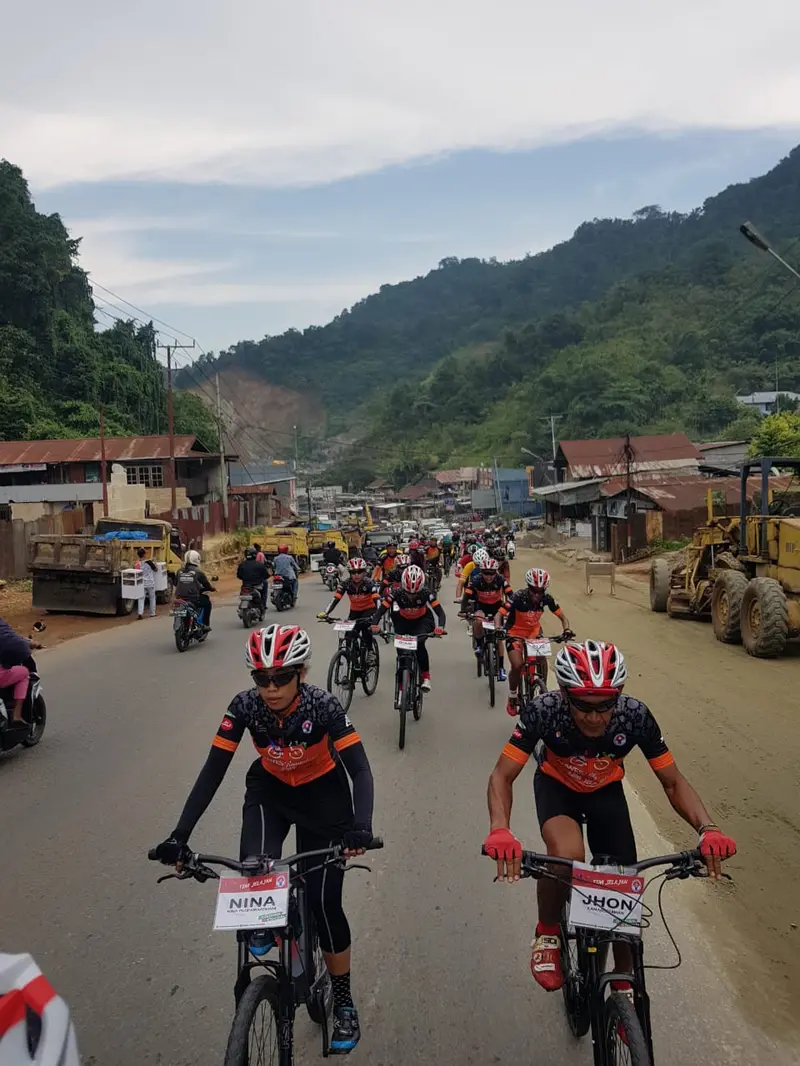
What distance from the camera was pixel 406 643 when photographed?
28.7 feet

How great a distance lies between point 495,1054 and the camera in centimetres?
347

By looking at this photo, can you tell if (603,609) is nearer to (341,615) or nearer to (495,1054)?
(341,615)

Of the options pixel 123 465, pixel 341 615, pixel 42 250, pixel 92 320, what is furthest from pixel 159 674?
pixel 92 320

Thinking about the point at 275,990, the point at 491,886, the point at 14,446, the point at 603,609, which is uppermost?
the point at 14,446

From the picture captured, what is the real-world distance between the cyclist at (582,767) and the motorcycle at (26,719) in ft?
18.5

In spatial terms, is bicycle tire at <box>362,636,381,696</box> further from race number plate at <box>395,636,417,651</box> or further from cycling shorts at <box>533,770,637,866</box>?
cycling shorts at <box>533,770,637,866</box>

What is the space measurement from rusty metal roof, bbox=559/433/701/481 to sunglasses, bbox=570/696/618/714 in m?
50.9

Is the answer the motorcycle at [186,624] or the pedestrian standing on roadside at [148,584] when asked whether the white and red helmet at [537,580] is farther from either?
the pedestrian standing on roadside at [148,584]

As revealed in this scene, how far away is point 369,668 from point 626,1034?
25.4 ft

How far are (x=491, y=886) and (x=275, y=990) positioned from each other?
2.26 m

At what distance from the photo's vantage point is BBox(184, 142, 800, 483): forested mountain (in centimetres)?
8462

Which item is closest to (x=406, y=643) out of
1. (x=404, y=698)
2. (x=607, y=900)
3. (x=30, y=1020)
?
(x=404, y=698)

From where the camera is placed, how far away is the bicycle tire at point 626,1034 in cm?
275

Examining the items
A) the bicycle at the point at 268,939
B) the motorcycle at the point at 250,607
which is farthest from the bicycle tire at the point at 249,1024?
the motorcycle at the point at 250,607
